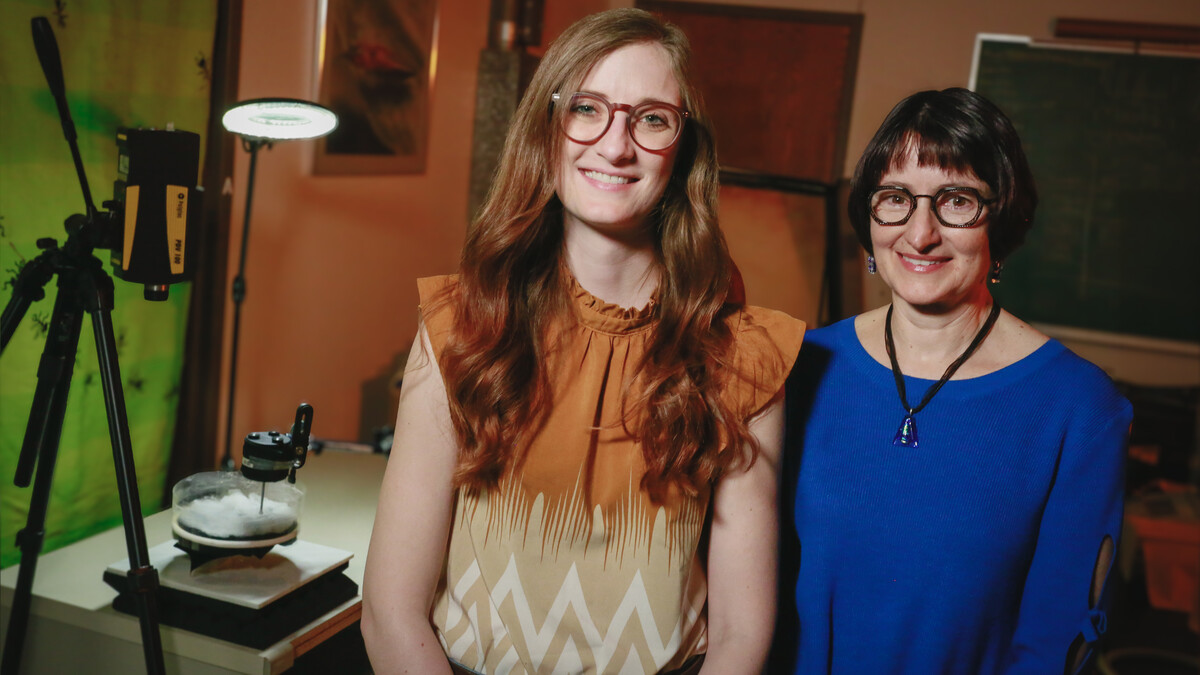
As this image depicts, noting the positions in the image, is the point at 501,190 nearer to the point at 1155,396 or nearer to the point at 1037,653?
the point at 1037,653

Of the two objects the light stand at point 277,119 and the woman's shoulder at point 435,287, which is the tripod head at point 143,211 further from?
the light stand at point 277,119

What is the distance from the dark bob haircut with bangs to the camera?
135 centimetres

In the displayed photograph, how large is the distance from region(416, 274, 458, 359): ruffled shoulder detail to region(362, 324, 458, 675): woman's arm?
40mm

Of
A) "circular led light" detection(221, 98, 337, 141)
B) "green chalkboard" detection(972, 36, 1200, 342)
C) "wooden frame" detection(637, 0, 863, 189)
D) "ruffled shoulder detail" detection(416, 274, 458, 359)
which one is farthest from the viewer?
"wooden frame" detection(637, 0, 863, 189)

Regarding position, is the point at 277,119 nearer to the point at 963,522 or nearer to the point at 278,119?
the point at 278,119

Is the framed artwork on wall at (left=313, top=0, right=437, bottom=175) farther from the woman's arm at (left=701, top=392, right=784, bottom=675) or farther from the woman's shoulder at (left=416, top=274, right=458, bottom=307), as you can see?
the woman's arm at (left=701, top=392, right=784, bottom=675)

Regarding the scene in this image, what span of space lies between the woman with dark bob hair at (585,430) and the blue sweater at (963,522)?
0.11 m

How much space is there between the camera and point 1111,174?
4551mm

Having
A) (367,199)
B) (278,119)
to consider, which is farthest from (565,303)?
(367,199)

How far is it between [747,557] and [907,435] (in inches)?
11.5

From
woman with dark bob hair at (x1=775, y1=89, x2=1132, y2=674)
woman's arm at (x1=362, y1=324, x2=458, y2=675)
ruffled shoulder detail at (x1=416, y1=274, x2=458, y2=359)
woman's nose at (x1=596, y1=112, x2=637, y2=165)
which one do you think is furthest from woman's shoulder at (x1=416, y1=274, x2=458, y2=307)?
woman with dark bob hair at (x1=775, y1=89, x2=1132, y2=674)

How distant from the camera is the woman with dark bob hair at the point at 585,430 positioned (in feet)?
4.23

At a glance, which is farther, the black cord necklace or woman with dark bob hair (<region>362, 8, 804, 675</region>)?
the black cord necklace

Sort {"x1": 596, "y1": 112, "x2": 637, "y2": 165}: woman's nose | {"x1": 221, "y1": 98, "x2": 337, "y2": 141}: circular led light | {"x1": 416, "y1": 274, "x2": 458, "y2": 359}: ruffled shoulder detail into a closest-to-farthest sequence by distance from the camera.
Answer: {"x1": 596, "y1": 112, "x2": 637, "y2": 165}: woman's nose, {"x1": 416, "y1": 274, "x2": 458, "y2": 359}: ruffled shoulder detail, {"x1": 221, "y1": 98, "x2": 337, "y2": 141}: circular led light
